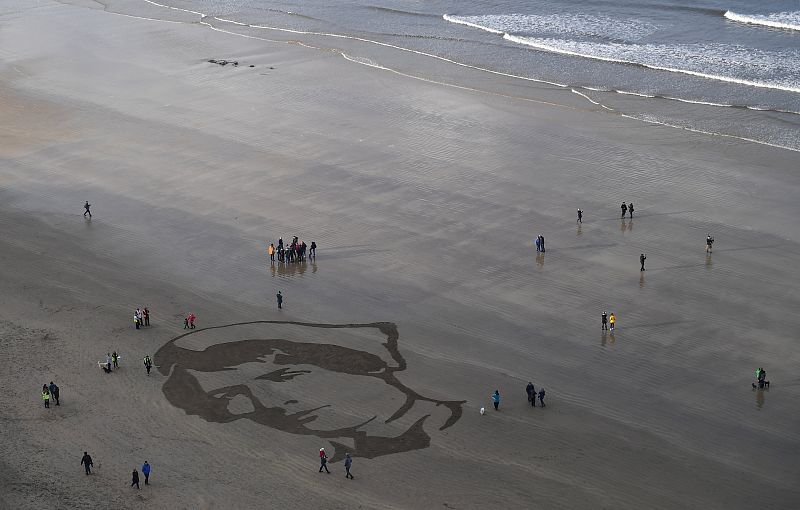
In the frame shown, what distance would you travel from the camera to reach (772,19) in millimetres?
76875

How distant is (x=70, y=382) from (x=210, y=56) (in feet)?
131

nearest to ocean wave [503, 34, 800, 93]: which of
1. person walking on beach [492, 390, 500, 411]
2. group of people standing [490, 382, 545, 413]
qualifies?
group of people standing [490, 382, 545, 413]

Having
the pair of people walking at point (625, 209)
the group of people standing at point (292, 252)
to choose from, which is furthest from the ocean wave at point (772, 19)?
the group of people standing at point (292, 252)

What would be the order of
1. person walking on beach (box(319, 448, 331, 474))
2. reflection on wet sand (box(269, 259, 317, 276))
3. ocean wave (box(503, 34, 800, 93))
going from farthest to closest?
ocean wave (box(503, 34, 800, 93)) → reflection on wet sand (box(269, 259, 317, 276)) → person walking on beach (box(319, 448, 331, 474))

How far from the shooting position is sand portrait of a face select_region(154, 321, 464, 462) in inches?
1215

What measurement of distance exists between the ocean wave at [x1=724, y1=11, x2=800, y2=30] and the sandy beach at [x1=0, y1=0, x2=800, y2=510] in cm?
2399

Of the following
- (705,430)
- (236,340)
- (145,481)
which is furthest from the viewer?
(236,340)

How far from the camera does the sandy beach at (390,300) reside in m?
29.1

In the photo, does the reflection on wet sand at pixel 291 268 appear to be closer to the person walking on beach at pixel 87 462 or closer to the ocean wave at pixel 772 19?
the person walking on beach at pixel 87 462

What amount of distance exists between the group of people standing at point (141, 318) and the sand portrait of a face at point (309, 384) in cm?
171

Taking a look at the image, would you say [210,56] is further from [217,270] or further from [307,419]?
[307,419]

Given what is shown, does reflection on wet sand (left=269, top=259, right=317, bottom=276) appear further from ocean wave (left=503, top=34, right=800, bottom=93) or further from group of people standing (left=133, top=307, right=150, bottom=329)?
ocean wave (left=503, top=34, right=800, bottom=93)

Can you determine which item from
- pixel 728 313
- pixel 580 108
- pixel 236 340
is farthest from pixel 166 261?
pixel 580 108

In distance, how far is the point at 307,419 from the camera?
3138cm
